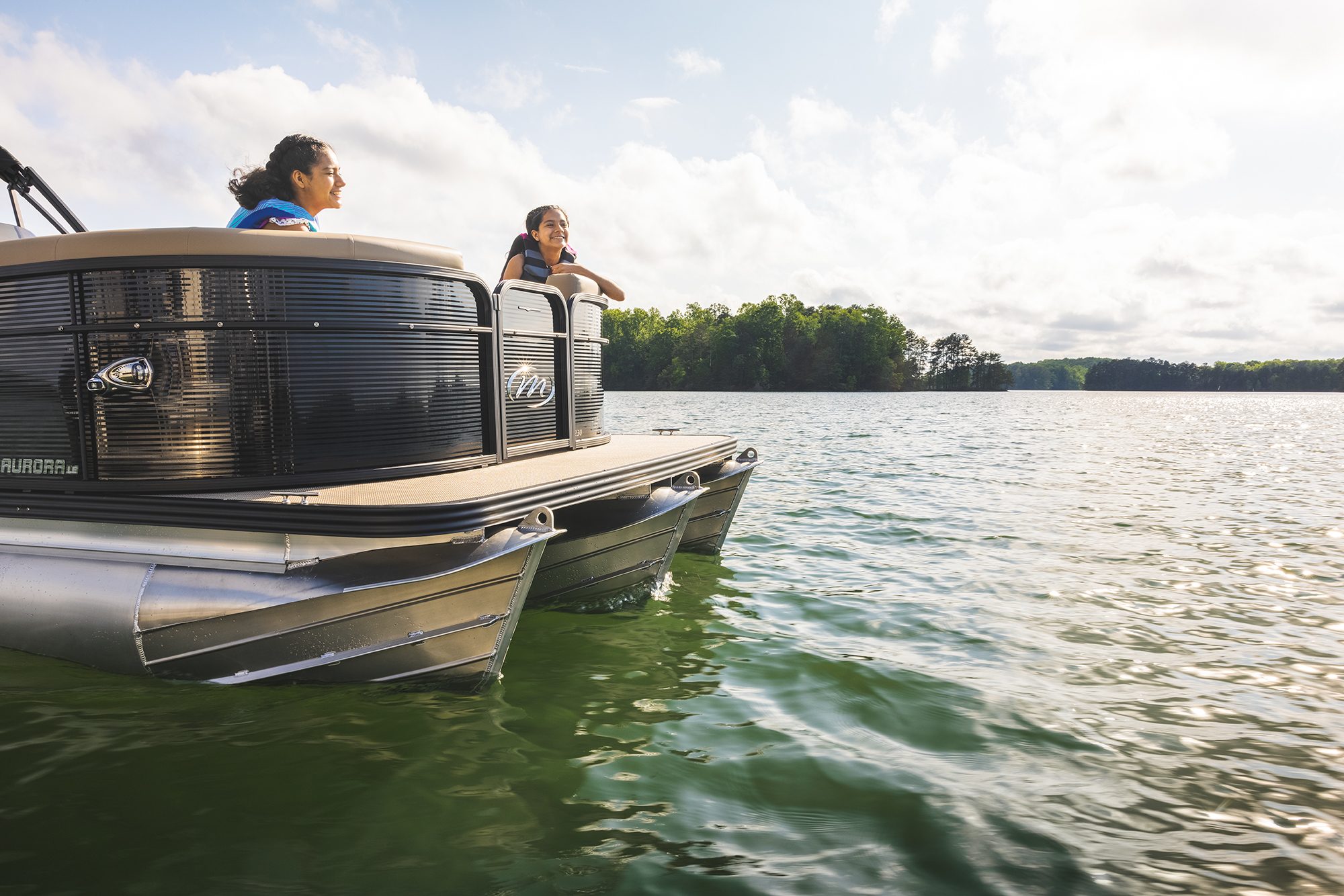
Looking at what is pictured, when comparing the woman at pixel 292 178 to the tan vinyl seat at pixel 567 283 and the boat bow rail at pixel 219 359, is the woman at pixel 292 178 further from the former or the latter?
the tan vinyl seat at pixel 567 283

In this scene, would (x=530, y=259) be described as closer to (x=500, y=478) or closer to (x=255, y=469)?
(x=500, y=478)

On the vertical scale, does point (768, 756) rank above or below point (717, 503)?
below

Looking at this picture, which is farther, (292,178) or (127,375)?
(292,178)

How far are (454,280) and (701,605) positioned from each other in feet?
9.78

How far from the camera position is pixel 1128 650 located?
5.27 m

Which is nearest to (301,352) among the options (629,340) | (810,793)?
(810,793)

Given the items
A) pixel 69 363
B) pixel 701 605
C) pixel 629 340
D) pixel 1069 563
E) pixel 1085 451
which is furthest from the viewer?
pixel 629 340

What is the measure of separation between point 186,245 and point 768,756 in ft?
12.0

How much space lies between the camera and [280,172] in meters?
5.00

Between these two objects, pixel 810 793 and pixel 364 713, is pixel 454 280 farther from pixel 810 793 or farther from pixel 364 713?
pixel 810 793

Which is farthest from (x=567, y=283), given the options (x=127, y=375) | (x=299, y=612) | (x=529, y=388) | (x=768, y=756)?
(x=768, y=756)

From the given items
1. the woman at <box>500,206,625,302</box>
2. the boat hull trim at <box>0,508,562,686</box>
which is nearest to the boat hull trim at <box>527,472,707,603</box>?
the boat hull trim at <box>0,508,562,686</box>

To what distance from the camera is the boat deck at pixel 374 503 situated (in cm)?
380

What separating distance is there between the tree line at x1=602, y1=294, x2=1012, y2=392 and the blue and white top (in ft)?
315
